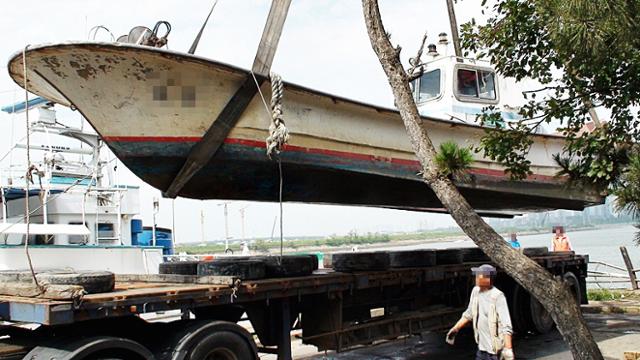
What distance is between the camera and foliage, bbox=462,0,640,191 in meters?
5.34

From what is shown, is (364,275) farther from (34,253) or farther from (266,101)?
(34,253)

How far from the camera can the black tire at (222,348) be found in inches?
203

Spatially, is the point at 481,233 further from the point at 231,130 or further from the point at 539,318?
the point at 539,318

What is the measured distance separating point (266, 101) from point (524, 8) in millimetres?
2969

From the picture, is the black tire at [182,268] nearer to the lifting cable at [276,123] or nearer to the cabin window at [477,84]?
the lifting cable at [276,123]

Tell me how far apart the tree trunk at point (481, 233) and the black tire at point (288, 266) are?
6.15ft

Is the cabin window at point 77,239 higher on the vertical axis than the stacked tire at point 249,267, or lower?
higher

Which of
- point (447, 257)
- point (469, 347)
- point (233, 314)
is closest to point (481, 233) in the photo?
point (233, 314)

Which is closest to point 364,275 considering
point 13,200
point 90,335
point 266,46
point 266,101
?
point 266,101

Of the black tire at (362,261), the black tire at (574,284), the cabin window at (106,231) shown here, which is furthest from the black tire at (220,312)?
the cabin window at (106,231)

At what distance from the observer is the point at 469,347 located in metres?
9.31

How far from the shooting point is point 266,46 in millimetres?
6105

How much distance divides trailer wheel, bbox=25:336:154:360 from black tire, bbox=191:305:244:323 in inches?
33.5

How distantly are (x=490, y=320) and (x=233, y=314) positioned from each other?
2466mm
